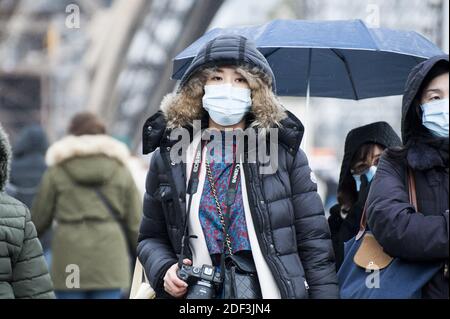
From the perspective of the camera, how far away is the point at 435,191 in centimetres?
355

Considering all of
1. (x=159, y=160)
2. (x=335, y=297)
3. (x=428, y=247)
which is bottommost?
(x=335, y=297)

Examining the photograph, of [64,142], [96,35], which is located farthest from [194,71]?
[96,35]

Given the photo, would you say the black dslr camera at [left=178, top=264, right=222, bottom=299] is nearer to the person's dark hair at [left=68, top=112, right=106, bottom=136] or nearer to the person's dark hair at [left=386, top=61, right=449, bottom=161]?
the person's dark hair at [left=386, top=61, right=449, bottom=161]

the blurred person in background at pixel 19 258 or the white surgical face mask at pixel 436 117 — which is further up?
the white surgical face mask at pixel 436 117

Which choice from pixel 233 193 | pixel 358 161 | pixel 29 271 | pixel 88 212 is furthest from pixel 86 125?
pixel 233 193

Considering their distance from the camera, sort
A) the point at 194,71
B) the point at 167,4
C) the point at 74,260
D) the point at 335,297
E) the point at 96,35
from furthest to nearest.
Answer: the point at 96,35
the point at 167,4
the point at 74,260
the point at 194,71
the point at 335,297

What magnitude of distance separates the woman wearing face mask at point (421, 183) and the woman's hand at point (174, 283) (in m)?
0.73

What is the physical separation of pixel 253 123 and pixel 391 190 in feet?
2.11

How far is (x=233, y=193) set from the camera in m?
3.83

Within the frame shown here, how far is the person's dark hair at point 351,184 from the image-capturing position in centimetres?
518

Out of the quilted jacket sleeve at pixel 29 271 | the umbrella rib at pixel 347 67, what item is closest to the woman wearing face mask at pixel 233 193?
the quilted jacket sleeve at pixel 29 271

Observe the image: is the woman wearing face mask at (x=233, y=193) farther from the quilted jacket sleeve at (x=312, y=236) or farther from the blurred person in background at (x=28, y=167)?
the blurred person in background at (x=28, y=167)

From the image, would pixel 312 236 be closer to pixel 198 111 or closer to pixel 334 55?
pixel 198 111

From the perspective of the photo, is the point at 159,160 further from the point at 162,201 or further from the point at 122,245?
the point at 122,245
